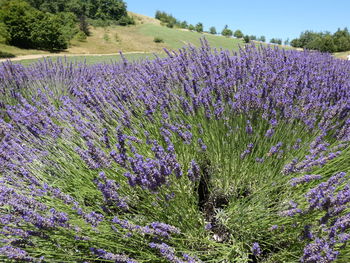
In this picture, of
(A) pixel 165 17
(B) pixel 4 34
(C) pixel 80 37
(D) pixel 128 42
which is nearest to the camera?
(B) pixel 4 34

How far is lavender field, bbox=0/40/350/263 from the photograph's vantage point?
1.35 meters

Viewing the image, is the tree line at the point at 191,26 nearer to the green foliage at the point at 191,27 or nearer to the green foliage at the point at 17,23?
the green foliage at the point at 191,27

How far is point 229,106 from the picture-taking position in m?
2.32

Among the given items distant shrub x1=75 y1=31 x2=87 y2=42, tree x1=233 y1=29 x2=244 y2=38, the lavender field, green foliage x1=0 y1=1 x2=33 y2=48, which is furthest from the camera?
tree x1=233 y1=29 x2=244 y2=38

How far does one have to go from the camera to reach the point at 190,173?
1502mm

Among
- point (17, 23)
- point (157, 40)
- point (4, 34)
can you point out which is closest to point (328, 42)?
point (157, 40)

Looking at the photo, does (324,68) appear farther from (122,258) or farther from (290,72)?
(122,258)

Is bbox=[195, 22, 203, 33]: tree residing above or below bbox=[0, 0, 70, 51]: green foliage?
above

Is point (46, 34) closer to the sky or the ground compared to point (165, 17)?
closer to the ground

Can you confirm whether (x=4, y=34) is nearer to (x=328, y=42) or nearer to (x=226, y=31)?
(x=328, y=42)

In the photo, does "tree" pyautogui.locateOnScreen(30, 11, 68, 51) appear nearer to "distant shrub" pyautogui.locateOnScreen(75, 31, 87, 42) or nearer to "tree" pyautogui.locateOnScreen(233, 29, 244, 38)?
"distant shrub" pyautogui.locateOnScreen(75, 31, 87, 42)

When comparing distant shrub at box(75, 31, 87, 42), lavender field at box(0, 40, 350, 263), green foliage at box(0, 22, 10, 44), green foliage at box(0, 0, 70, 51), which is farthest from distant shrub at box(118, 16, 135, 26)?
lavender field at box(0, 40, 350, 263)

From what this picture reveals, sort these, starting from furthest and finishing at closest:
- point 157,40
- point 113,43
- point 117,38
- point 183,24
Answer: point 183,24 < point 117,38 < point 113,43 < point 157,40

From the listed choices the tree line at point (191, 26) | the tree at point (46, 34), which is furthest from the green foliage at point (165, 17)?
the tree at point (46, 34)
